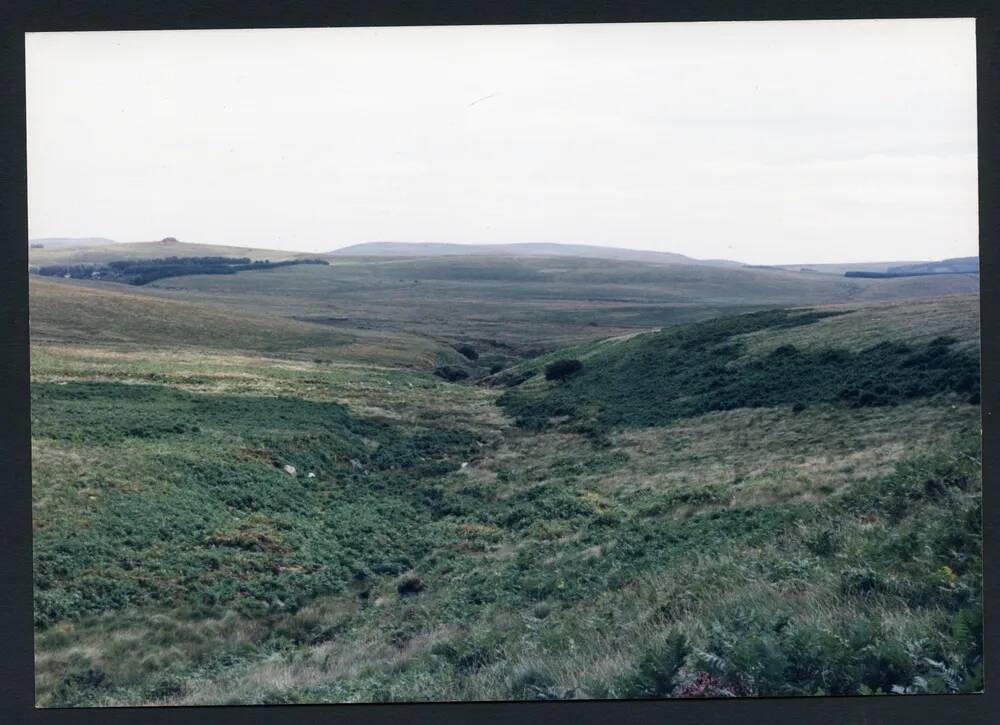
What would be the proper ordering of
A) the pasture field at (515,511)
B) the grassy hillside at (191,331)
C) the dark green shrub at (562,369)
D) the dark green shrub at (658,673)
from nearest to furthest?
the dark green shrub at (658,673), the pasture field at (515,511), the dark green shrub at (562,369), the grassy hillside at (191,331)

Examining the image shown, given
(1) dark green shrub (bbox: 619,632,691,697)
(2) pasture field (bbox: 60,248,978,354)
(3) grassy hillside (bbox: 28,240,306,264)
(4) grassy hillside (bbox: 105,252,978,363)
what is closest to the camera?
(1) dark green shrub (bbox: 619,632,691,697)

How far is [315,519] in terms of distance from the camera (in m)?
15.2

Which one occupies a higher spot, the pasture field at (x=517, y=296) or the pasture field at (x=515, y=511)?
the pasture field at (x=517, y=296)

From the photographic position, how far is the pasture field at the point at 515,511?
9773 millimetres

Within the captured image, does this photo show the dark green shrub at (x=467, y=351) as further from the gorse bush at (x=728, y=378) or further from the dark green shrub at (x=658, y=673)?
the dark green shrub at (x=658, y=673)

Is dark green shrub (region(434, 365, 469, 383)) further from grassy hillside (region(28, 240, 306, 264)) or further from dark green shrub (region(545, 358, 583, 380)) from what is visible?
grassy hillside (region(28, 240, 306, 264))

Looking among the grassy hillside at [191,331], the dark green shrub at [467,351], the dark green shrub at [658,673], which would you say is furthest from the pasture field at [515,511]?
the dark green shrub at [467,351]

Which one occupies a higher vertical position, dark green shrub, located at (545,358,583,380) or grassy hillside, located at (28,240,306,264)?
grassy hillside, located at (28,240,306,264)

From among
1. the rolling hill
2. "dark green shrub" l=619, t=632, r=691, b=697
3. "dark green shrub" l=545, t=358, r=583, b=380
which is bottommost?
"dark green shrub" l=619, t=632, r=691, b=697

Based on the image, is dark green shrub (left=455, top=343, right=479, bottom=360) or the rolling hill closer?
the rolling hill

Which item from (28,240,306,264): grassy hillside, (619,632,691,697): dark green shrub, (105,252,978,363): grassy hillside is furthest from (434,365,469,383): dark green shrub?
(619,632,691,697): dark green shrub

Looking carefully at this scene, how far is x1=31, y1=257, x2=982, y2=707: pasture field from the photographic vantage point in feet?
32.1

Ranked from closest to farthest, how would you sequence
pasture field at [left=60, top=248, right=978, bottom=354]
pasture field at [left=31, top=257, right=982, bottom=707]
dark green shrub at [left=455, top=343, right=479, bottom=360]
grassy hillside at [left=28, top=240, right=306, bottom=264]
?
pasture field at [left=31, top=257, right=982, bottom=707], grassy hillside at [left=28, top=240, right=306, bottom=264], pasture field at [left=60, top=248, right=978, bottom=354], dark green shrub at [left=455, top=343, right=479, bottom=360]

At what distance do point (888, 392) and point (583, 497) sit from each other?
20.2 ft
